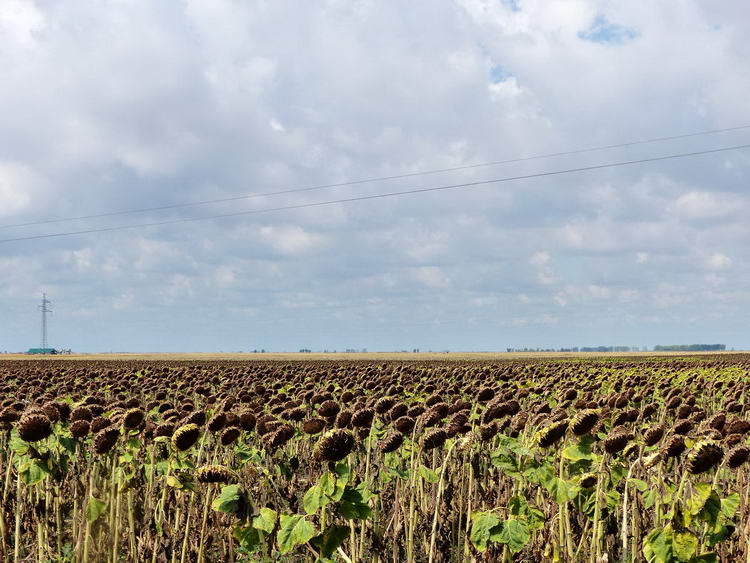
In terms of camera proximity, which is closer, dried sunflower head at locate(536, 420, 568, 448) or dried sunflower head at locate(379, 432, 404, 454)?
dried sunflower head at locate(536, 420, 568, 448)

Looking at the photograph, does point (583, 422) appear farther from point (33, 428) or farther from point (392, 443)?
point (33, 428)

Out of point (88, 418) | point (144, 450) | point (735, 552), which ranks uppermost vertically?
point (88, 418)

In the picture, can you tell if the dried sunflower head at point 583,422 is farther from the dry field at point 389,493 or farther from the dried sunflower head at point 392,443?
the dried sunflower head at point 392,443

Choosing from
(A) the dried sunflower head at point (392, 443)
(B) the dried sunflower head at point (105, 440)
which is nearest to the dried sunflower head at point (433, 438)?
(A) the dried sunflower head at point (392, 443)

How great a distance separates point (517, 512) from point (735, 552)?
3116 mm

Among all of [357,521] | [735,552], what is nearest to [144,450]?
[357,521]

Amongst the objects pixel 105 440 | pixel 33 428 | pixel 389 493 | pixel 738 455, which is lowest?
pixel 389 493

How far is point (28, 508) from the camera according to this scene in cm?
911

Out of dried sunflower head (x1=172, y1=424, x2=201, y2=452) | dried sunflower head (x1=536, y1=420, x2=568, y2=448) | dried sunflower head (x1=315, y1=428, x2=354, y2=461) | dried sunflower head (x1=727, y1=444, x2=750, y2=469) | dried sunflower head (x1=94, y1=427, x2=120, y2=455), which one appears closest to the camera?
dried sunflower head (x1=315, y1=428, x2=354, y2=461)

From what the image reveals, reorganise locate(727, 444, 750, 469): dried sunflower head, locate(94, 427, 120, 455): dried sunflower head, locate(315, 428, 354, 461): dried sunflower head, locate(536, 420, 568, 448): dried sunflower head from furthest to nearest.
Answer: locate(94, 427, 120, 455): dried sunflower head → locate(536, 420, 568, 448): dried sunflower head → locate(727, 444, 750, 469): dried sunflower head → locate(315, 428, 354, 461): dried sunflower head

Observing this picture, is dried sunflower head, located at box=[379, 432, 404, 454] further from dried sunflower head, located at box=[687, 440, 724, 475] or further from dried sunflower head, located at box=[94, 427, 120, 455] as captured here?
dried sunflower head, located at box=[687, 440, 724, 475]

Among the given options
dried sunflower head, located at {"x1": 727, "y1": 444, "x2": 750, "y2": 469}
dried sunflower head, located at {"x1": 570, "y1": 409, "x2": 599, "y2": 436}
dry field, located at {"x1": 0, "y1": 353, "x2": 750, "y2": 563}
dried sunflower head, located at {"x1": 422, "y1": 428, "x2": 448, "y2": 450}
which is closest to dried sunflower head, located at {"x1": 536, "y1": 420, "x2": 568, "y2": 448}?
dry field, located at {"x1": 0, "y1": 353, "x2": 750, "y2": 563}

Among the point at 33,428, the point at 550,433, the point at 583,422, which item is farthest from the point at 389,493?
the point at 33,428

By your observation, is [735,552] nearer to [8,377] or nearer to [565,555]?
[565,555]
